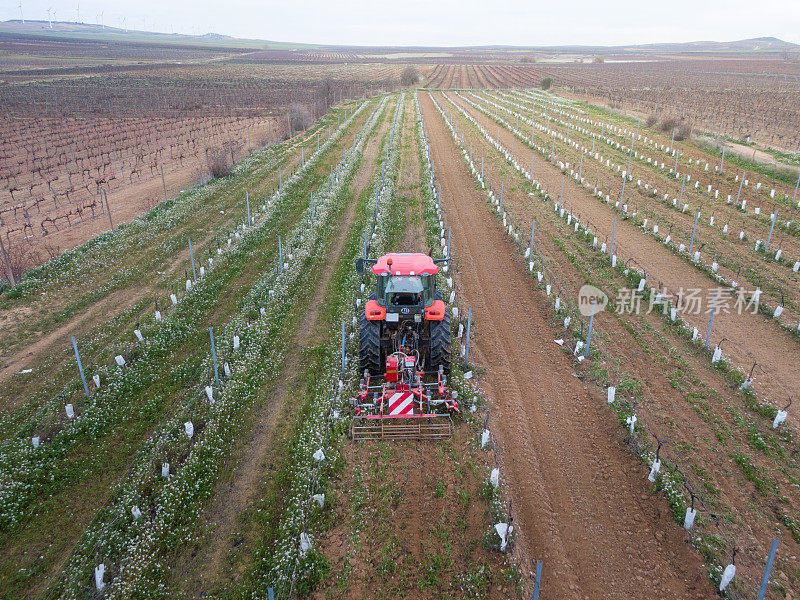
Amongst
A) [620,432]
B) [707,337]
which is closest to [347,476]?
[620,432]

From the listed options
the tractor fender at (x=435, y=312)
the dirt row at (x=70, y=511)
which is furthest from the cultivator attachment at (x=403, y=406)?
the dirt row at (x=70, y=511)

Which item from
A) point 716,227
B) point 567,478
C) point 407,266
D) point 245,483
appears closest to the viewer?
point 245,483

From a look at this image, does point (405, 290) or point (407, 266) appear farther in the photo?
point (407, 266)

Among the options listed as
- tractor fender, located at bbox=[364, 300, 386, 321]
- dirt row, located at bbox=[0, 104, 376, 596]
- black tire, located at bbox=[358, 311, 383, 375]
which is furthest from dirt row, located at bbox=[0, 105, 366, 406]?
tractor fender, located at bbox=[364, 300, 386, 321]

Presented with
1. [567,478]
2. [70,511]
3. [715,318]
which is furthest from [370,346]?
[715,318]

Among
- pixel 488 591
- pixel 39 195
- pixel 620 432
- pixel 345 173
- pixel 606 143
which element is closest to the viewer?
pixel 488 591

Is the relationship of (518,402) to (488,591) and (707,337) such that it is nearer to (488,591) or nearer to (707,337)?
(488,591)

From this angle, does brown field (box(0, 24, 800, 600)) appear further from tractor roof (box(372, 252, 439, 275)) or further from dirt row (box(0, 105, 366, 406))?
tractor roof (box(372, 252, 439, 275))

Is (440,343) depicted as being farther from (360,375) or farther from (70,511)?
(70,511)
